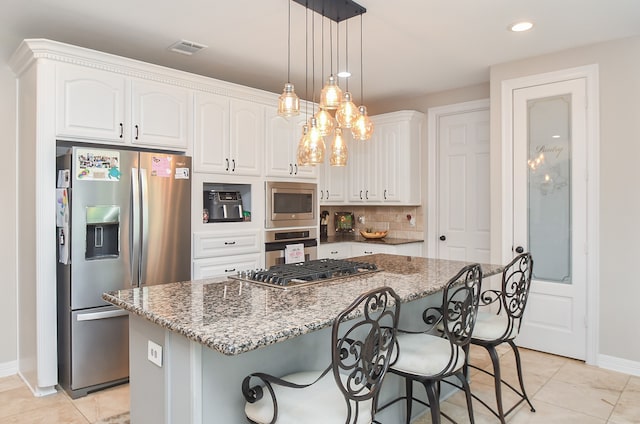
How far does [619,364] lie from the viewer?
3365 millimetres

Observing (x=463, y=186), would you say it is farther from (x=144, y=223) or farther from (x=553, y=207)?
(x=144, y=223)

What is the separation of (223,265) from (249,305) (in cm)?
209

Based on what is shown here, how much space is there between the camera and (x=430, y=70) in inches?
163

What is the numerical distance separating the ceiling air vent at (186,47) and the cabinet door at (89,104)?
20.1 inches

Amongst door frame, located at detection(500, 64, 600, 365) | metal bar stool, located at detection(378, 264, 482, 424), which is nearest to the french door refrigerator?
metal bar stool, located at detection(378, 264, 482, 424)

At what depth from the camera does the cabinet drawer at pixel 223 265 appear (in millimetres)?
3578

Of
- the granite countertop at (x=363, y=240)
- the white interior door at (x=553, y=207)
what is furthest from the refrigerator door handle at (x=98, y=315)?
the white interior door at (x=553, y=207)

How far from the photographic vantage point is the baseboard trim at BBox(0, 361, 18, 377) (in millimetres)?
3350

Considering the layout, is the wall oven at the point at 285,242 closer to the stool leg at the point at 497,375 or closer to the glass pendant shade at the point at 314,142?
the glass pendant shade at the point at 314,142

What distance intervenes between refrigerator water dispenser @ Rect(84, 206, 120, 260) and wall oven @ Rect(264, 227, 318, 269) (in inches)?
54.8

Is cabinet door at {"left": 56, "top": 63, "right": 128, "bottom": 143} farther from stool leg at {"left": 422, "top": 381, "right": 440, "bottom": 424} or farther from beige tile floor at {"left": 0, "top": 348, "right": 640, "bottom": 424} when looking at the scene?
stool leg at {"left": 422, "top": 381, "right": 440, "bottom": 424}

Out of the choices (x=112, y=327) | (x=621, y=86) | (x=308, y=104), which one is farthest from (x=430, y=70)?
(x=112, y=327)

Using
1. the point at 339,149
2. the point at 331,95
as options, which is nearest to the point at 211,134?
the point at 339,149

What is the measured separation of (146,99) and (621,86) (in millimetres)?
3736
